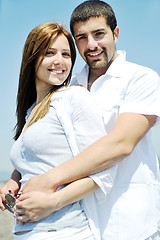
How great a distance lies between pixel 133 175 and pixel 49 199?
2.08 ft

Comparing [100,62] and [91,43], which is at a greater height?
[91,43]

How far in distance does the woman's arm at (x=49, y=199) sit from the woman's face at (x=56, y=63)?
2.81 ft

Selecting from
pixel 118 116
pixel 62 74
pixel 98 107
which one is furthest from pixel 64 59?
pixel 118 116

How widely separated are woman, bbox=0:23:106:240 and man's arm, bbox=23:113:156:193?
6 centimetres

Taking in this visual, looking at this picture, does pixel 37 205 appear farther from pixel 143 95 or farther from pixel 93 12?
pixel 93 12

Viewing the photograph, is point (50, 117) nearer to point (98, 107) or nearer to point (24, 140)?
point (24, 140)

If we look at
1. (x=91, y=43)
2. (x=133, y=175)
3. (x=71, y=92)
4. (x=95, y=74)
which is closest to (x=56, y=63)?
(x=71, y=92)

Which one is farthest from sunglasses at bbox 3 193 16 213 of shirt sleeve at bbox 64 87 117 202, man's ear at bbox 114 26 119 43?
man's ear at bbox 114 26 119 43

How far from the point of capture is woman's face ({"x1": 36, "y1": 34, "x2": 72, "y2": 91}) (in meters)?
2.31

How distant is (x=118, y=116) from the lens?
2086 millimetres

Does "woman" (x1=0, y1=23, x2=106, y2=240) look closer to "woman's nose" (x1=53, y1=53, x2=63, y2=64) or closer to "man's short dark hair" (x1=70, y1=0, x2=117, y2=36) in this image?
"woman's nose" (x1=53, y1=53, x2=63, y2=64)

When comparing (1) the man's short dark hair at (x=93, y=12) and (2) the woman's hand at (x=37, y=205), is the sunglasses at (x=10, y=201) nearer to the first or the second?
(2) the woman's hand at (x=37, y=205)

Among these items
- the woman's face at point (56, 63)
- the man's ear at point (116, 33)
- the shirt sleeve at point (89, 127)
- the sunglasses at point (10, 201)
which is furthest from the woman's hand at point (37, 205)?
the man's ear at point (116, 33)

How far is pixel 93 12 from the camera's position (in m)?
2.61
